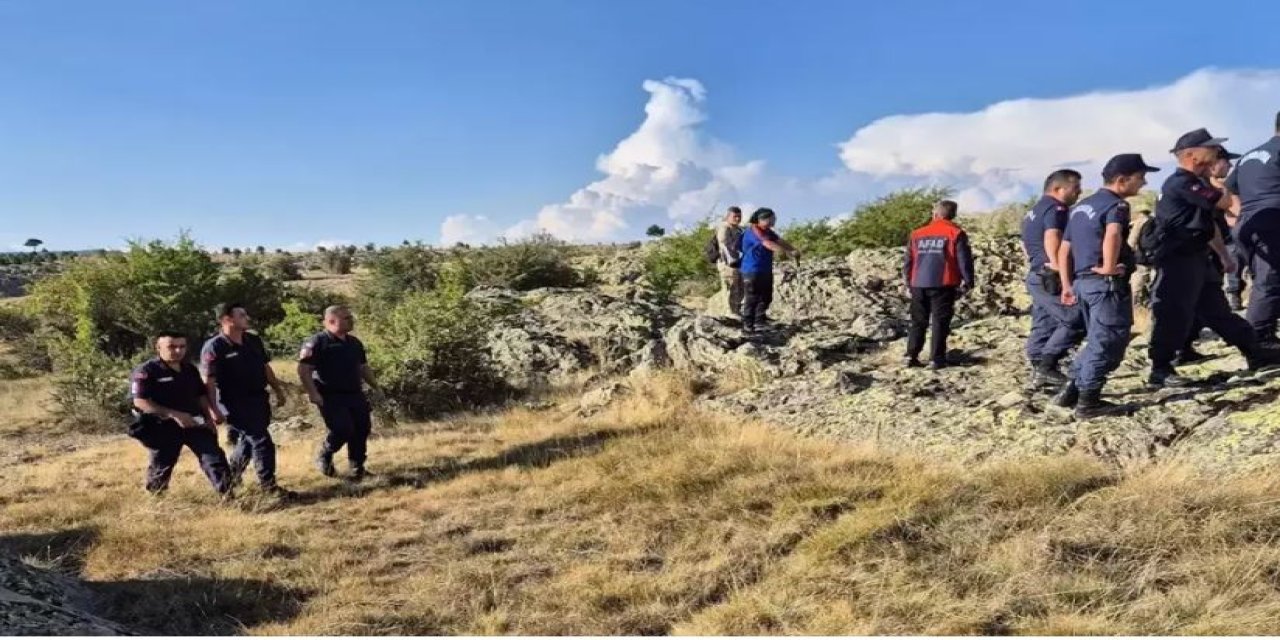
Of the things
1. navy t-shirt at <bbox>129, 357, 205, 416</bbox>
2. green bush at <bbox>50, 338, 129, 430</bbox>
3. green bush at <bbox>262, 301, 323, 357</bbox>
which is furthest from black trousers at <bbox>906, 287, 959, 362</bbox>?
green bush at <bbox>50, 338, 129, 430</bbox>

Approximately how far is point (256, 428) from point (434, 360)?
429 centimetres

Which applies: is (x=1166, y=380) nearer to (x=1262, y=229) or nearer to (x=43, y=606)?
(x=1262, y=229)

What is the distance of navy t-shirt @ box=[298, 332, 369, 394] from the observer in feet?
23.2

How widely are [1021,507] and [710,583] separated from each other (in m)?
1.92

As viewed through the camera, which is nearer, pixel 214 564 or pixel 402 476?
pixel 214 564

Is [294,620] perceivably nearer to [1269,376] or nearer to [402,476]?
[402,476]

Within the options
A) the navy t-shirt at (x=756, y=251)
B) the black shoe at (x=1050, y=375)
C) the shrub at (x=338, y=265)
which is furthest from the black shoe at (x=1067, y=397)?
the shrub at (x=338, y=265)

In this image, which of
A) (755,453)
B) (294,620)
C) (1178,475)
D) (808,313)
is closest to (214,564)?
(294,620)

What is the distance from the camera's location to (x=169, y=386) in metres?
6.58

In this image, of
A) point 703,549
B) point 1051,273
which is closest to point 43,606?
point 703,549

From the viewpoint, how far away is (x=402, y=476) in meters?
7.25

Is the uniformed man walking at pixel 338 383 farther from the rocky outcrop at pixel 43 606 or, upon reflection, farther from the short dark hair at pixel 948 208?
the short dark hair at pixel 948 208

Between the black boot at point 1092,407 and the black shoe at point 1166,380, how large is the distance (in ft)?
2.13

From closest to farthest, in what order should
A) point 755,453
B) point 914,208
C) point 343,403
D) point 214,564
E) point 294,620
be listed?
point 294,620, point 214,564, point 755,453, point 343,403, point 914,208
